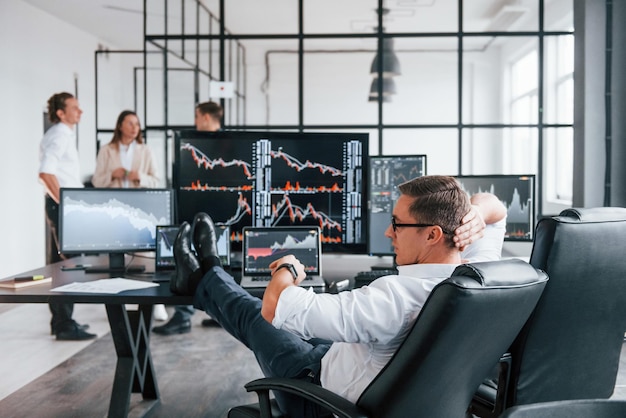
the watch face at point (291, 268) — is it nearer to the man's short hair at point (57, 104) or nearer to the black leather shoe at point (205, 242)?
the black leather shoe at point (205, 242)

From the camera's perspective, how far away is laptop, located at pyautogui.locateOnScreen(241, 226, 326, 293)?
8.54ft

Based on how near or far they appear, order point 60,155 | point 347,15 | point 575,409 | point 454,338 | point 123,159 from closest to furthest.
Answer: point 575,409
point 454,338
point 60,155
point 123,159
point 347,15

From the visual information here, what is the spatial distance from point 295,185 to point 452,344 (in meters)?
1.61

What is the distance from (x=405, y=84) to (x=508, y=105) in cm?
83

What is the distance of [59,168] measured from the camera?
4547 mm

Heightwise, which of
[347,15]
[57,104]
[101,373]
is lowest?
[101,373]

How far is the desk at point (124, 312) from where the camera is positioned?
231 cm

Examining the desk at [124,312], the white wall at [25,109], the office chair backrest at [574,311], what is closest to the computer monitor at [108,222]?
the desk at [124,312]

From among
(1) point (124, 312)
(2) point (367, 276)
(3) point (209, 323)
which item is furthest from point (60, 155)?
(2) point (367, 276)

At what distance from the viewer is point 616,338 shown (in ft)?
6.06

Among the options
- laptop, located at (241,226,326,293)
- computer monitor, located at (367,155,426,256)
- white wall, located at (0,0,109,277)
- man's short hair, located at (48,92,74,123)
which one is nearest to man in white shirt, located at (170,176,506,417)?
laptop, located at (241,226,326,293)

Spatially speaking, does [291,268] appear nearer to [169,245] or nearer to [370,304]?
[370,304]

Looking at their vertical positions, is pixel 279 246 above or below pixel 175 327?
above

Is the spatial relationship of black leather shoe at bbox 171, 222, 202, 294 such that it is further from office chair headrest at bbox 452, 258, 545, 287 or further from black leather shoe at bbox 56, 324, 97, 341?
black leather shoe at bbox 56, 324, 97, 341
